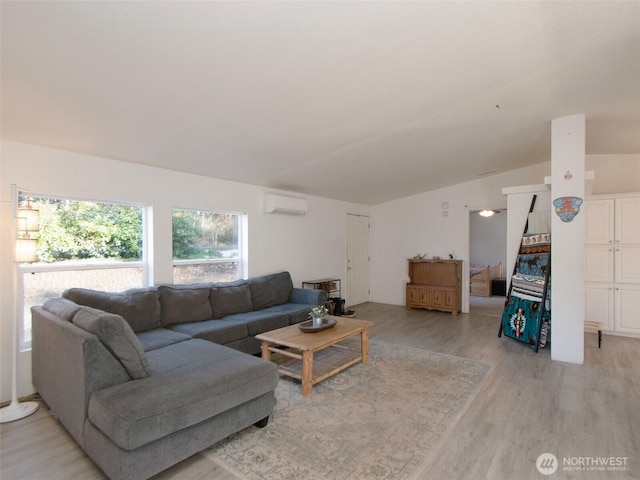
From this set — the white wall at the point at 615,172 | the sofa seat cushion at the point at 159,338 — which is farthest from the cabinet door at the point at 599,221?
the sofa seat cushion at the point at 159,338


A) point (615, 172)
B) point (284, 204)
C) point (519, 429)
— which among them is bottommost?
point (519, 429)

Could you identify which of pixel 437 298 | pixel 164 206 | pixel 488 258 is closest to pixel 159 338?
pixel 164 206

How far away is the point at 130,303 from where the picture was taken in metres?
3.16

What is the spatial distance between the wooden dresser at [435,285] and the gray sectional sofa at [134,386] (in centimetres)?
459

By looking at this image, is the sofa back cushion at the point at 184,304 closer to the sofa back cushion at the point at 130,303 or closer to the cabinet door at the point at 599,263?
the sofa back cushion at the point at 130,303

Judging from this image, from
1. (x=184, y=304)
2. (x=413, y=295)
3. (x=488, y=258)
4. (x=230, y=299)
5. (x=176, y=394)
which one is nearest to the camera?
(x=176, y=394)

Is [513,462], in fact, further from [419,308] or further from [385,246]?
[385,246]

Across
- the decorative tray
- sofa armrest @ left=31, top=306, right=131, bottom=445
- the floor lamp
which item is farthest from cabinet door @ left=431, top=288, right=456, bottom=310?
the floor lamp

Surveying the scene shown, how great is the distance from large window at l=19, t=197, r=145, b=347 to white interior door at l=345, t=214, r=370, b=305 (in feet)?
13.6

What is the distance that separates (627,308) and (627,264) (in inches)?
24.3

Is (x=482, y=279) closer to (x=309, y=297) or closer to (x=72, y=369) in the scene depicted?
(x=309, y=297)

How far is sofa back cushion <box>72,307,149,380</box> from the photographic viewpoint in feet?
6.38

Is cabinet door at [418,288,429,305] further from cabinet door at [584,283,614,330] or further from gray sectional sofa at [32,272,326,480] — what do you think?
gray sectional sofa at [32,272,326,480]

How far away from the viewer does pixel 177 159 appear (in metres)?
3.58
